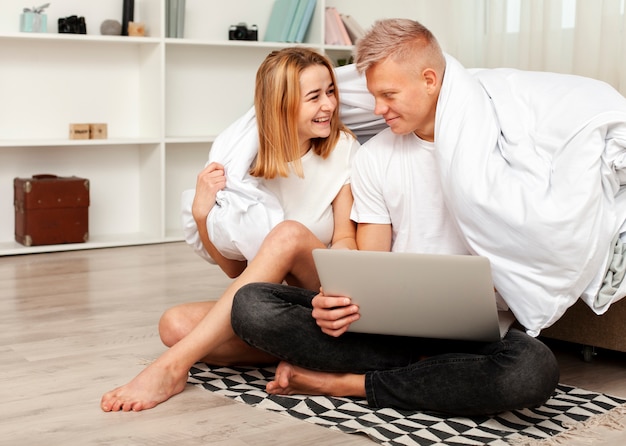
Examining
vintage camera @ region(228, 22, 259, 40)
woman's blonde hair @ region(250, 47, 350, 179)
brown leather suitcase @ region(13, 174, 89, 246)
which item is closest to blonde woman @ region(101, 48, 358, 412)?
woman's blonde hair @ region(250, 47, 350, 179)

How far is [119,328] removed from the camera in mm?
2689

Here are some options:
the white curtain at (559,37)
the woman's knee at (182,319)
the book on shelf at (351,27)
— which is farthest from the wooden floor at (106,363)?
the white curtain at (559,37)

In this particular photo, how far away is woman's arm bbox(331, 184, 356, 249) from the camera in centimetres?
220

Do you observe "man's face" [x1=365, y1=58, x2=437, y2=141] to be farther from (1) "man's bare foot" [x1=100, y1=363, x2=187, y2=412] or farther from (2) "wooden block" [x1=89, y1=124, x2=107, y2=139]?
(2) "wooden block" [x1=89, y1=124, x2=107, y2=139]

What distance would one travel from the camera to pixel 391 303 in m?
1.80

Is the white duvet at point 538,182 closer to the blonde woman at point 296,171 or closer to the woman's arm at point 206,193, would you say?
the blonde woman at point 296,171

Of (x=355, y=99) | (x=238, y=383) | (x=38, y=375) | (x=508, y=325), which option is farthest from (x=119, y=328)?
(x=508, y=325)

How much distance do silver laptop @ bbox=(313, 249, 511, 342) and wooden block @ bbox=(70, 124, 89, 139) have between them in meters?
2.61

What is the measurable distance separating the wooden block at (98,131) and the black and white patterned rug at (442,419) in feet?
7.62

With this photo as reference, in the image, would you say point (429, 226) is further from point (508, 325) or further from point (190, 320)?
point (190, 320)

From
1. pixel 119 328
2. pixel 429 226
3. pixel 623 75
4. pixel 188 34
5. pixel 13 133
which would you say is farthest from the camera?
pixel 188 34

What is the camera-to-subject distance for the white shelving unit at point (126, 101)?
4.14 m

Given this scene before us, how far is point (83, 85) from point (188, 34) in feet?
1.96

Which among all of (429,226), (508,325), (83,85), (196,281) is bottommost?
(196,281)
